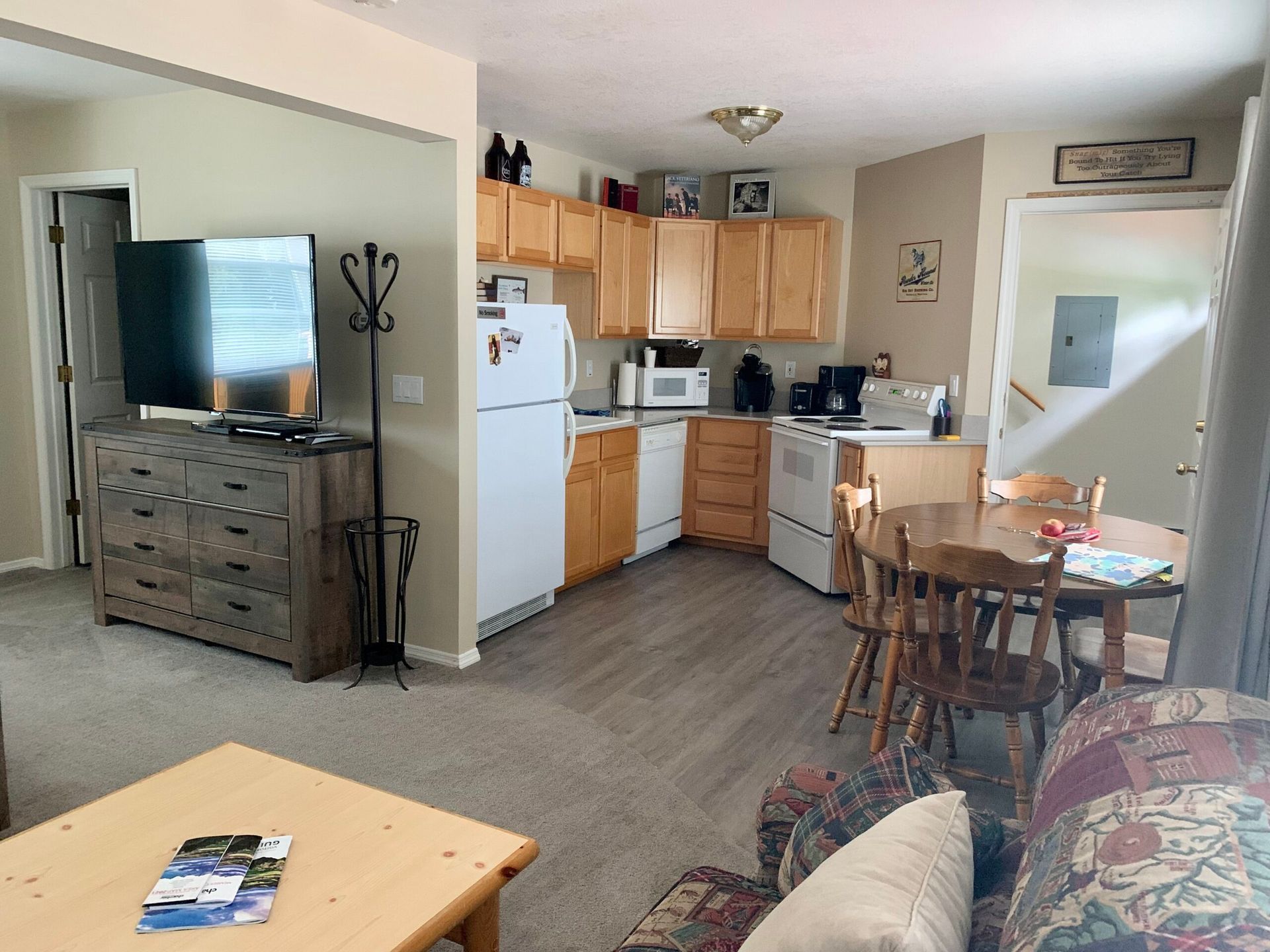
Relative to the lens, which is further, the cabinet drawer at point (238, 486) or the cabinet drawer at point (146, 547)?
the cabinet drawer at point (146, 547)

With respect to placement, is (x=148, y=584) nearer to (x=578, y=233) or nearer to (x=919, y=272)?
(x=578, y=233)

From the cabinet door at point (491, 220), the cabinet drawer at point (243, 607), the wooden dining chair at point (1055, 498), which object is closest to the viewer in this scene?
the wooden dining chair at point (1055, 498)

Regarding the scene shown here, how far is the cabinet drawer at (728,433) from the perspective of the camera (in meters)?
5.78

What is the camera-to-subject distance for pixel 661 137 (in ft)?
16.5

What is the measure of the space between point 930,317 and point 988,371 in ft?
1.70

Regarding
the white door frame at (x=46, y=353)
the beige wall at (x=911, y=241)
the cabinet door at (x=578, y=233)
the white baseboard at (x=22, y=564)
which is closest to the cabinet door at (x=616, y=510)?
the cabinet door at (x=578, y=233)

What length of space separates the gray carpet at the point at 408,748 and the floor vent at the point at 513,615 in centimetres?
40

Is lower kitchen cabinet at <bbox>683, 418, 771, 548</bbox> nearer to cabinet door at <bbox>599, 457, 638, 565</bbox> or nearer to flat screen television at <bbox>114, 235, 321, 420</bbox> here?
cabinet door at <bbox>599, 457, 638, 565</bbox>

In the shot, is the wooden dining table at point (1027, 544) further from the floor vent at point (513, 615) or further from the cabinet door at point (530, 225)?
the cabinet door at point (530, 225)

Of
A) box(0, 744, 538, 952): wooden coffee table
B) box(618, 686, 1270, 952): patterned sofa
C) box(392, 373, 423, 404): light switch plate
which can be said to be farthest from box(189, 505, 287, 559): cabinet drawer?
box(618, 686, 1270, 952): patterned sofa

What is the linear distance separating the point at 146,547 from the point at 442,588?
1367mm

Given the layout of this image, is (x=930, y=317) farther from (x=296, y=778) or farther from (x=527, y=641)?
(x=296, y=778)

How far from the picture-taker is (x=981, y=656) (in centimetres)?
291

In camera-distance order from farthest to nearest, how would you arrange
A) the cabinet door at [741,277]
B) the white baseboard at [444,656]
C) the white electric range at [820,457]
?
the cabinet door at [741,277] → the white electric range at [820,457] → the white baseboard at [444,656]
